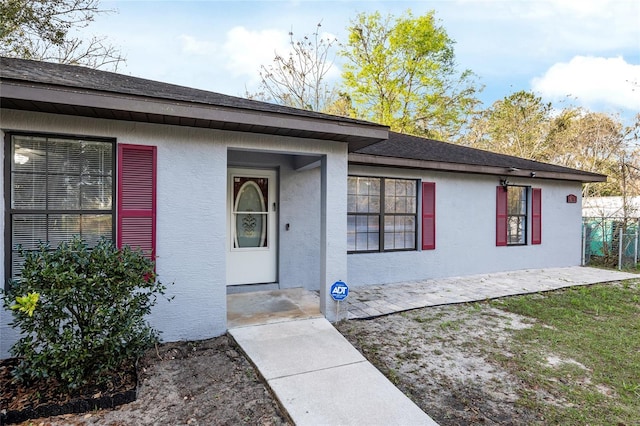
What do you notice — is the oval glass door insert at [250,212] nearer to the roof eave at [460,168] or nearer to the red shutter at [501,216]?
the roof eave at [460,168]

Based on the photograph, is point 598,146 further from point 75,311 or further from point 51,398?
point 51,398

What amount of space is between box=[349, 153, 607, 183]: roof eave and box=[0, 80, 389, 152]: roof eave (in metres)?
1.75

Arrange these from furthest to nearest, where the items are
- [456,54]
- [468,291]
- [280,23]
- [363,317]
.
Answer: [456,54] < [280,23] < [468,291] < [363,317]

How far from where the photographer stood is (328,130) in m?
3.98

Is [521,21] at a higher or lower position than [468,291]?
higher

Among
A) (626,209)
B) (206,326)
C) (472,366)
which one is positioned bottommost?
(472,366)

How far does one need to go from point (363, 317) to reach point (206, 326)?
2033mm

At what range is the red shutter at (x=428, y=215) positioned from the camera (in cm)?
715

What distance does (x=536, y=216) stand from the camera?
28.3 feet

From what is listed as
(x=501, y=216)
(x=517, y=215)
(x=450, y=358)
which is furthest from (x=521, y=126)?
(x=450, y=358)

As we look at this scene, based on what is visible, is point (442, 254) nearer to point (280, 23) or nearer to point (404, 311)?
point (404, 311)

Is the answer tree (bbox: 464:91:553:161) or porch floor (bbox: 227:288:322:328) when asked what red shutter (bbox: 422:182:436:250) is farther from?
tree (bbox: 464:91:553:161)

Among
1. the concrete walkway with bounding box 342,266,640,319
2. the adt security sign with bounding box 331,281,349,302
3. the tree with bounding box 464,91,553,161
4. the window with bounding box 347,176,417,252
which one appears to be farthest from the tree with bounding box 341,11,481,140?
the adt security sign with bounding box 331,281,349,302

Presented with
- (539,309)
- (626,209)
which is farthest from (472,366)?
(626,209)
